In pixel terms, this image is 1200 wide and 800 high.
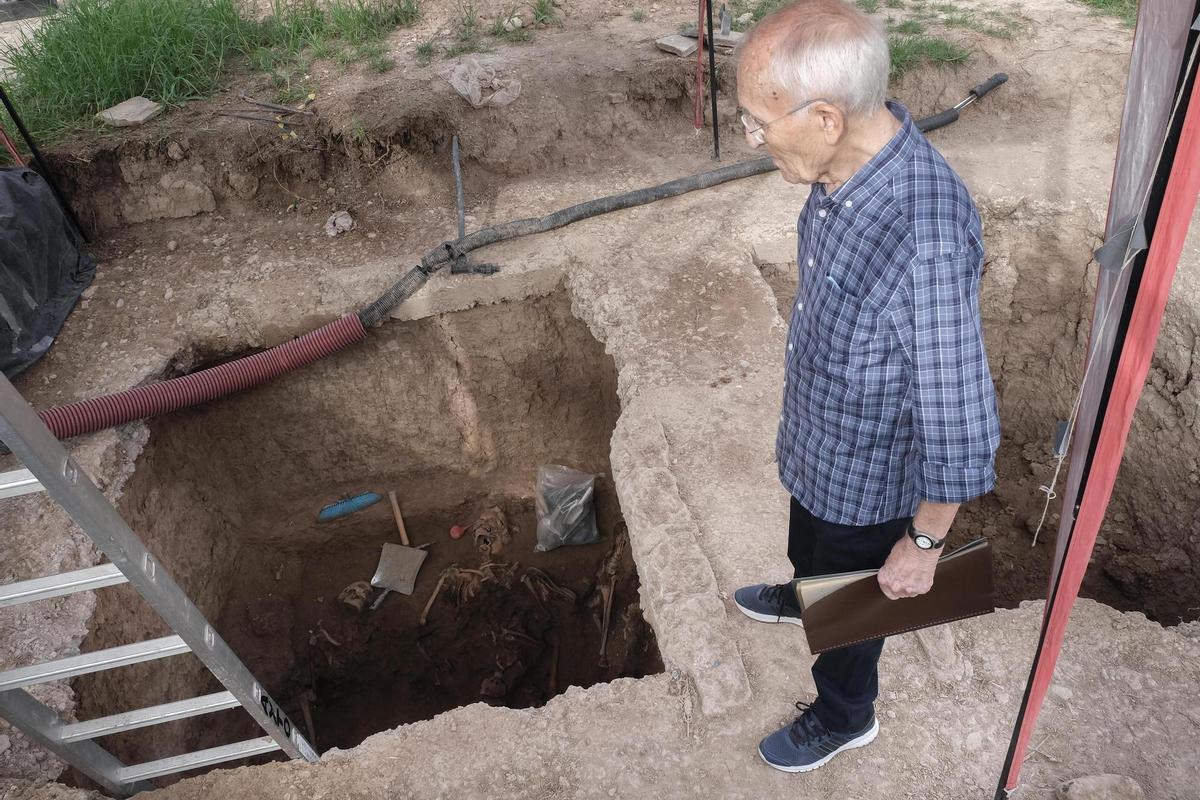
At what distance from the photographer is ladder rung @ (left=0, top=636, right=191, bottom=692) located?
2.26 m

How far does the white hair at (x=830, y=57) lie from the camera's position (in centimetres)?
153

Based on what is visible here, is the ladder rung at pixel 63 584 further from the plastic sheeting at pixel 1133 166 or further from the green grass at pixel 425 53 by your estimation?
the green grass at pixel 425 53

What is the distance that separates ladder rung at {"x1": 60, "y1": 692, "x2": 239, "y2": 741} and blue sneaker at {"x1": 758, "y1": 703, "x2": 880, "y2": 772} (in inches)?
65.5

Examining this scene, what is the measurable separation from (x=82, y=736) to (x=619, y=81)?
488cm

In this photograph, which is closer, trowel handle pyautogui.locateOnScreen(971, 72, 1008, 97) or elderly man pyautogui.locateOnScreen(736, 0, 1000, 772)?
elderly man pyautogui.locateOnScreen(736, 0, 1000, 772)

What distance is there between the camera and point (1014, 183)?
4762 millimetres

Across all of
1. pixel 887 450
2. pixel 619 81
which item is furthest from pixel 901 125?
pixel 619 81

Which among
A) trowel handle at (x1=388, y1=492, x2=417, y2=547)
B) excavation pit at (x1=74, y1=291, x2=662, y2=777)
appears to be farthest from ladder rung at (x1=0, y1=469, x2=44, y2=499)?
trowel handle at (x1=388, y1=492, x2=417, y2=547)

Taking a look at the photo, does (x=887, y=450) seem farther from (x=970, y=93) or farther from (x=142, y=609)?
(x=970, y=93)

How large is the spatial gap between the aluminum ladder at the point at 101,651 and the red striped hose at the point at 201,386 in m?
1.59

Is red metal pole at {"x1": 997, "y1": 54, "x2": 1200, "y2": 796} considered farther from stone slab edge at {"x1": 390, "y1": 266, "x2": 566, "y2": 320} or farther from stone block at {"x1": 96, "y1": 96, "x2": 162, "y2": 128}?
stone block at {"x1": 96, "y1": 96, "x2": 162, "y2": 128}

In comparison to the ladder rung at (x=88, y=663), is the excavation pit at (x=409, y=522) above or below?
below

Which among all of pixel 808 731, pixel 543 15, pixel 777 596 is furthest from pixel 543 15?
pixel 808 731

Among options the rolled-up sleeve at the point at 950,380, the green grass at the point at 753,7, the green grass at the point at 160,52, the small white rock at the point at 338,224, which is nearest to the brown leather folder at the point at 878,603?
the rolled-up sleeve at the point at 950,380
